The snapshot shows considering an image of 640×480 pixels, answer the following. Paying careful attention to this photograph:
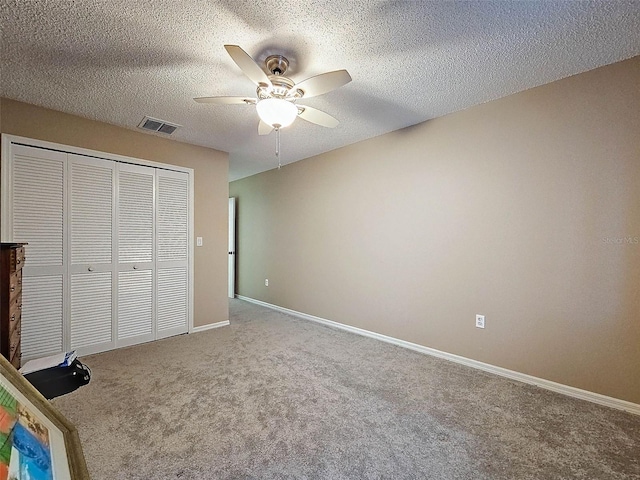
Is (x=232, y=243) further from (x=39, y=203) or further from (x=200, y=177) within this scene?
(x=39, y=203)

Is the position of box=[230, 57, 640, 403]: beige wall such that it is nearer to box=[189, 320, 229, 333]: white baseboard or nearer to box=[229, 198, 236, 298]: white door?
box=[189, 320, 229, 333]: white baseboard

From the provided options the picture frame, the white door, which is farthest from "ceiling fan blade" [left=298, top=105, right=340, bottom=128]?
the white door

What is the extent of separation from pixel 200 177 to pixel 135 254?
1205mm

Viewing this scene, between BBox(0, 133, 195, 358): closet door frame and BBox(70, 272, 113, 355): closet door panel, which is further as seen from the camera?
BBox(70, 272, 113, 355): closet door panel

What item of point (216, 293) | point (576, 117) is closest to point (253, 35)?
point (576, 117)

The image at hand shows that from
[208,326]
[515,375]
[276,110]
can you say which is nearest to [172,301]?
[208,326]

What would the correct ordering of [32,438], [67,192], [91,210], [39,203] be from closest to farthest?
1. [32,438]
2. [39,203]
3. [67,192]
4. [91,210]

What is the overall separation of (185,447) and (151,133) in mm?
3108

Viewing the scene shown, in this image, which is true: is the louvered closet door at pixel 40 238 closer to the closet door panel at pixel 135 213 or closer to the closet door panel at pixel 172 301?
the closet door panel at pixel 135 213

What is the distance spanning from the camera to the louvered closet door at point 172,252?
3428mm

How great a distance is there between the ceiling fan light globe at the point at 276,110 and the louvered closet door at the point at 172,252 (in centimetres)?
211

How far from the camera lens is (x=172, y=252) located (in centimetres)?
353

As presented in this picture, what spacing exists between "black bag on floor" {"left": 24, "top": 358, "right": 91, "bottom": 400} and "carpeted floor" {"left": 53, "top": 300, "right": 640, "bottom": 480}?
0.33 feet

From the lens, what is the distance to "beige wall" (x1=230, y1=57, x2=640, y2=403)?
6.68ft
